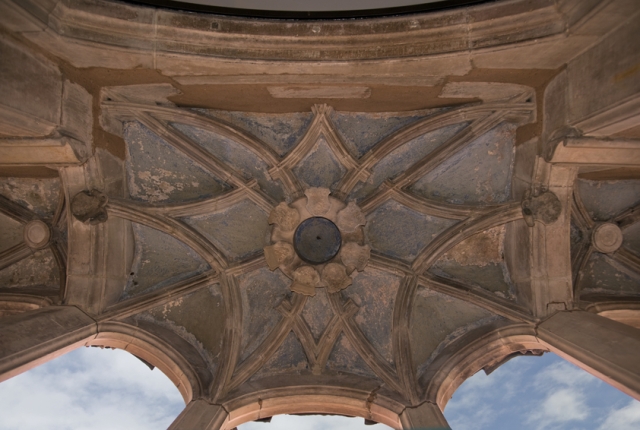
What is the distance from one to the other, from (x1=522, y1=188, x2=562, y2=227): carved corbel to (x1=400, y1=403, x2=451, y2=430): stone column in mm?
2695

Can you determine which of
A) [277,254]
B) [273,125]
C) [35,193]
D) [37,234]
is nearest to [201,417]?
[277,254]

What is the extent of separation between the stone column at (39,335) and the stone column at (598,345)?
5.63 metres

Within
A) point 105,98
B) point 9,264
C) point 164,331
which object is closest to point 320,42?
point 105,98

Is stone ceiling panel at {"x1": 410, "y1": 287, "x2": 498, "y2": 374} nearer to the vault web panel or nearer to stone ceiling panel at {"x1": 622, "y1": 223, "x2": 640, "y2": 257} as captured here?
the vault web panel

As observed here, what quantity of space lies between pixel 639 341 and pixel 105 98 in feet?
21.1

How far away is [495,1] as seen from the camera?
5547 millimetres

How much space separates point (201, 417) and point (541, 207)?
4.98 m

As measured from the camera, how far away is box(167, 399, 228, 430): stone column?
611cm

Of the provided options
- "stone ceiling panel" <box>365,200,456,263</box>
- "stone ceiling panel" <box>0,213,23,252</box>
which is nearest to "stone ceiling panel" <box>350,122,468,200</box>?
"stone ceiling panel" <box>365,200,456,263</box>

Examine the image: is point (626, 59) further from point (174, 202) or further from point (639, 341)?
point (174, 202)

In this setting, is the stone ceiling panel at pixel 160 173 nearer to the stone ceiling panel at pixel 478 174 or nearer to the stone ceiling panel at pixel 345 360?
the stone ceiling panel at pixel 345 360

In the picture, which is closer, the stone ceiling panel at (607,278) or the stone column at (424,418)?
the stone column at (424,418)

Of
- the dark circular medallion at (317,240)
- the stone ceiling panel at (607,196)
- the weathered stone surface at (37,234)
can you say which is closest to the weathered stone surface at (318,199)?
the dark circular medallion at (317,240)

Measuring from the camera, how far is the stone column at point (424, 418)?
245 inches
